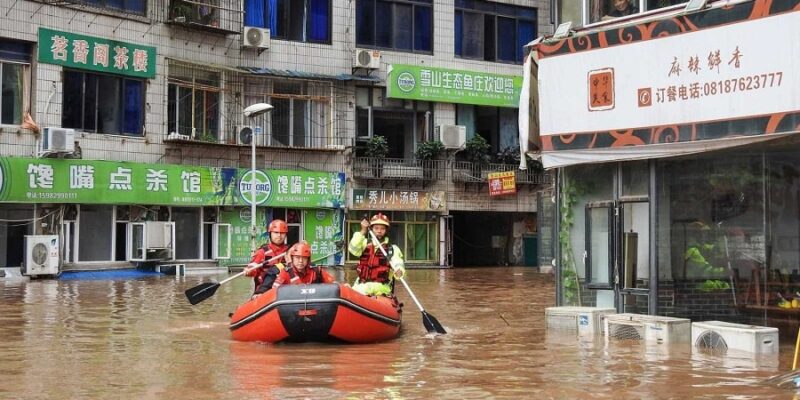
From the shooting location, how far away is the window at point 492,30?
36.8m

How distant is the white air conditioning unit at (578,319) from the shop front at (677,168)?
1.49 feet

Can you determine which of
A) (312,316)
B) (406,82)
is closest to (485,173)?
(406,82)

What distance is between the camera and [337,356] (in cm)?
1245

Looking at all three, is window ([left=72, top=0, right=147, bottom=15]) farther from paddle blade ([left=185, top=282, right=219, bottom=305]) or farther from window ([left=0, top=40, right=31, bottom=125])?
paddle blade ([left=185, top=282, right=219, bottom=305])

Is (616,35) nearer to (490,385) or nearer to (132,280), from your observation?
(490,385)

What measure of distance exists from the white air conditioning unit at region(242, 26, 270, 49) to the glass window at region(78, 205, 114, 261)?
6.72m

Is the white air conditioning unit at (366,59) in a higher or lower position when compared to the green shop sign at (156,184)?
higher

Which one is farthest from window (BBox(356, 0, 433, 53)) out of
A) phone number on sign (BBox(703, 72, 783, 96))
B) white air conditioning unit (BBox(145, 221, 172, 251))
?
phone number on sign (BBox(703, 72, 783, 96))

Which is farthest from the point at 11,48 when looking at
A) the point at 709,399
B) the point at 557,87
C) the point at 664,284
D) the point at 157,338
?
the point at 709,399

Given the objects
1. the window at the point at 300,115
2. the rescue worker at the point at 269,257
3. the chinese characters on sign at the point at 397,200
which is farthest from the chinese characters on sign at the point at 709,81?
the chinese characters on sign at the point at 397,200

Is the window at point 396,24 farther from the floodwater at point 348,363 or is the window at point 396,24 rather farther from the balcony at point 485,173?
the floodwater at point 348,363

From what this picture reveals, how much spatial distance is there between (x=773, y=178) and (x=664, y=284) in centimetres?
207

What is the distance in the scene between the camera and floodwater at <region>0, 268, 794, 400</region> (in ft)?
32.4

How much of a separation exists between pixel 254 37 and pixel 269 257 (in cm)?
1846
